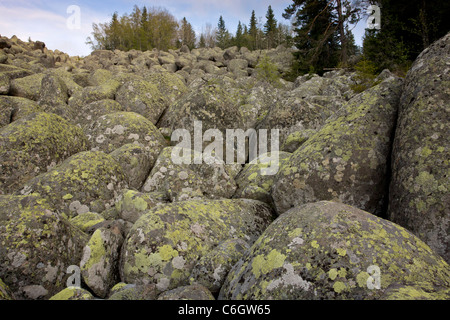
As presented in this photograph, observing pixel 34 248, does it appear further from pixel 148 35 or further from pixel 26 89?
pixel 148 35

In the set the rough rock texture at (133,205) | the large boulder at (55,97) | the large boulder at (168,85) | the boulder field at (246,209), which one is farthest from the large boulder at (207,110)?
the large boulder at (55,97)

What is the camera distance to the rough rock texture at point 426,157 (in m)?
4.59

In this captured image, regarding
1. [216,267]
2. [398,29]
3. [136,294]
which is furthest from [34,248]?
[398,29]

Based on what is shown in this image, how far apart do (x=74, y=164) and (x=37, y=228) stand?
327 centimetres

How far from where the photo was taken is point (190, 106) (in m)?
11.3

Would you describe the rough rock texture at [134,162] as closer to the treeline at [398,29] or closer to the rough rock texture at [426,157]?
the rough rock texture at [426,157]

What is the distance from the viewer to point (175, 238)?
5188 mm

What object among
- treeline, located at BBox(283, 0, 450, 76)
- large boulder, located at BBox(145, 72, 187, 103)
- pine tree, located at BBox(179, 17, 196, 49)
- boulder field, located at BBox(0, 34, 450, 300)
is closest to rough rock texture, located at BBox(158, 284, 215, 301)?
boulder field, located at BBox(0, 34, 450, 300)

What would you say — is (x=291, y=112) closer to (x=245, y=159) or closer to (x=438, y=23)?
(x=245, y=159)

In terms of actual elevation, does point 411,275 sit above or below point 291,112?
below

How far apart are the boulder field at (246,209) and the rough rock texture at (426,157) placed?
20 millimetres

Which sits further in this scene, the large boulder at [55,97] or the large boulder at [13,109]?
the large boulder at [55,97]

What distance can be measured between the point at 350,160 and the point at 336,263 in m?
2.89
